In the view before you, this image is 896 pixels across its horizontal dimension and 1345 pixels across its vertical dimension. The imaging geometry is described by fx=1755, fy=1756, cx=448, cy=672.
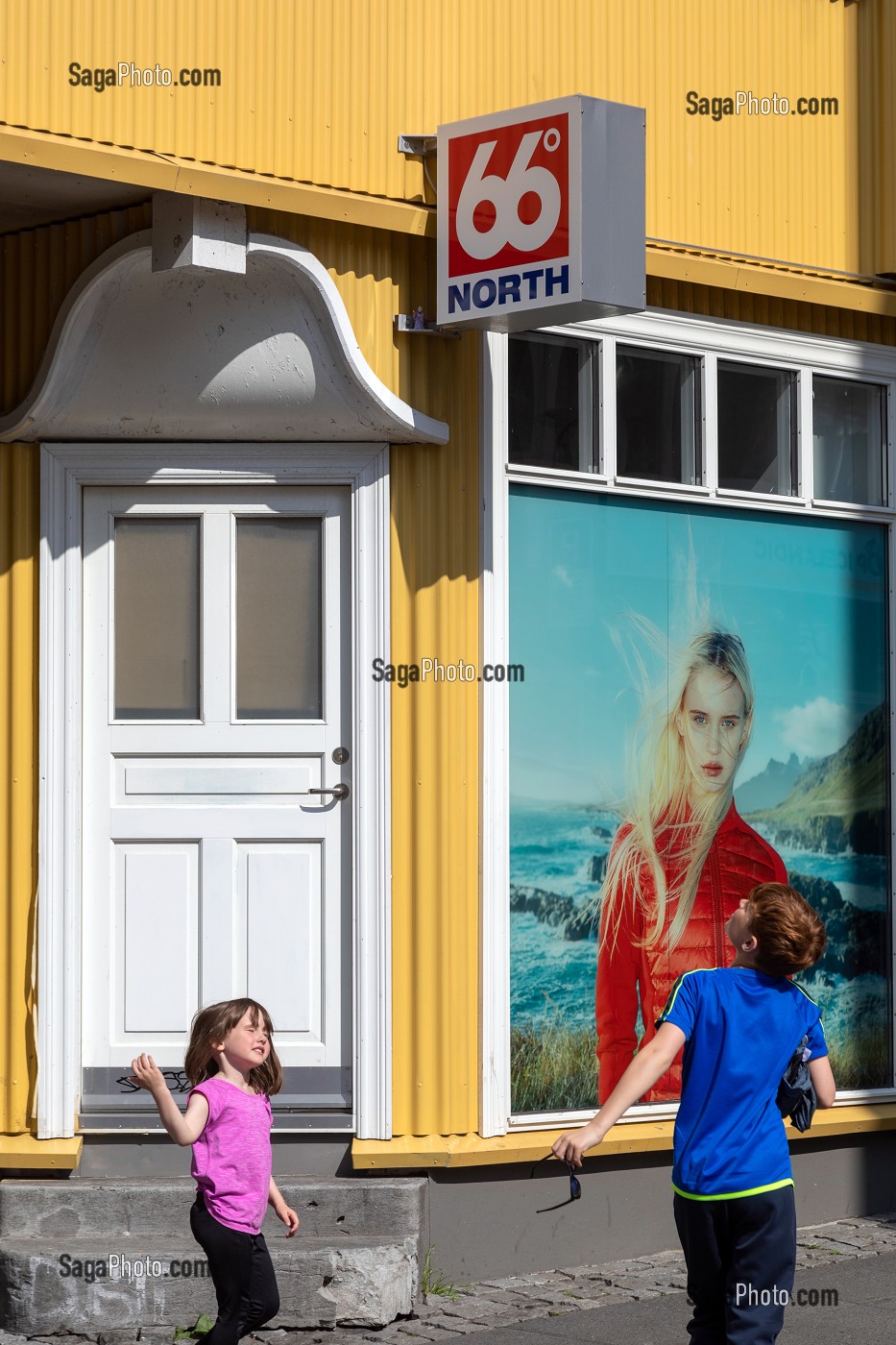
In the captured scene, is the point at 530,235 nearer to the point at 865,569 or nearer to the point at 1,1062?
the point at 865,569

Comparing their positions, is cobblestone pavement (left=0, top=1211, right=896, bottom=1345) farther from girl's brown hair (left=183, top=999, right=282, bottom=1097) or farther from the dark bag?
the dark bag

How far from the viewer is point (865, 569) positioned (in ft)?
27.7

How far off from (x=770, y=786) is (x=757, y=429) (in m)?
1.63

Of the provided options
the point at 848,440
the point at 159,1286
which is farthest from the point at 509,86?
the point at 159,1286

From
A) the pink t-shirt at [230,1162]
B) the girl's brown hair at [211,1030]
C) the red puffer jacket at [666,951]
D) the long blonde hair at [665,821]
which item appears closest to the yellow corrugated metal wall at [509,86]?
the long blonde hair at [665,821]

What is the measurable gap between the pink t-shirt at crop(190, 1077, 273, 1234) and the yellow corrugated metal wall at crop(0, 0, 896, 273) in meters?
A: 3.58

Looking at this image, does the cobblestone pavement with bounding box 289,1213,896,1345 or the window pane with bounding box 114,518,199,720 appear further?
the window pane with bounding box 114,518,199,720

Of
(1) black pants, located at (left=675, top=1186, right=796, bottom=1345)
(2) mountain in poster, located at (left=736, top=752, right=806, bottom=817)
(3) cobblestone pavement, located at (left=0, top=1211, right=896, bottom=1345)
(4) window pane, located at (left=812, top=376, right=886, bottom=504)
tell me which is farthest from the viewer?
(4) window pane, located at (left=812, top=376, right=886, bottom=504)

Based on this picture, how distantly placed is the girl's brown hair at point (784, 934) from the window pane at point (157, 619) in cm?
319

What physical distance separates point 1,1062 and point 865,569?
454 centimetres

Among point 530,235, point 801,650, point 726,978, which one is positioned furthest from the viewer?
point 801,650

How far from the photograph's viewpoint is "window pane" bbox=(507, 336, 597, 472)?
7.27 meters

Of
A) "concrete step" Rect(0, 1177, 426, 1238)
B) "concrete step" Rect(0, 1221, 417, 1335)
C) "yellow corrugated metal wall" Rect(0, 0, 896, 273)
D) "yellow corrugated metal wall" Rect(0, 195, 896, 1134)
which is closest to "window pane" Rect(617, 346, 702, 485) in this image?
"yellow corrugated metal wall" Rect(0, 0, 896, 273)

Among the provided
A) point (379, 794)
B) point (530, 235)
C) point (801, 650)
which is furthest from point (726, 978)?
point (801, 650)
